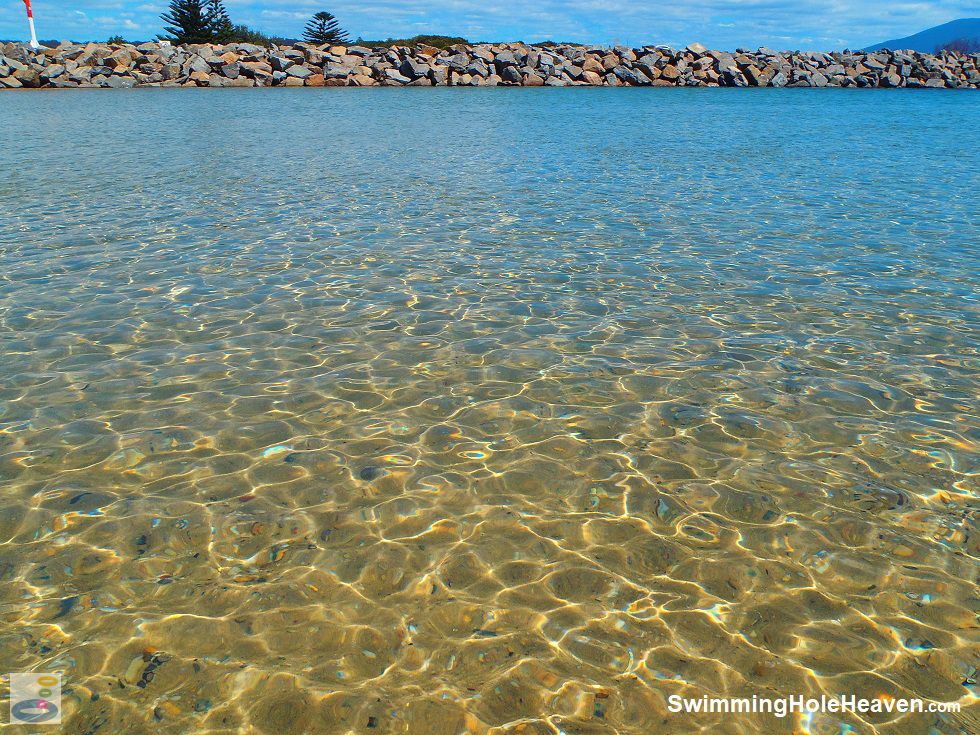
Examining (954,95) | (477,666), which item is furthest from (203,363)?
(954,95)

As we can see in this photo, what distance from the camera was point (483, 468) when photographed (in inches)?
204

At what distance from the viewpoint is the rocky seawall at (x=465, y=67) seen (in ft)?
153

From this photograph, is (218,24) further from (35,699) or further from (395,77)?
(35,699)

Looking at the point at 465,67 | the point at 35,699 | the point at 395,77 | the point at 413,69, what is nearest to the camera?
the point at 35,699

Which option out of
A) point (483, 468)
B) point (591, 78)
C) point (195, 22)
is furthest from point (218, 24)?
point (483, 468)

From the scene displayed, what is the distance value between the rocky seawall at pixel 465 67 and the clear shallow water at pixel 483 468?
39817mm

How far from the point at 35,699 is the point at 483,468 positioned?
9.17 ft

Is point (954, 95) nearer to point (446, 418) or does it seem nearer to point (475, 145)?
point (475, 145)

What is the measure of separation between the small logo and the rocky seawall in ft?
162

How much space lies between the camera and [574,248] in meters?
10.7

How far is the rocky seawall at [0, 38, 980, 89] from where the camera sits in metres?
46.7

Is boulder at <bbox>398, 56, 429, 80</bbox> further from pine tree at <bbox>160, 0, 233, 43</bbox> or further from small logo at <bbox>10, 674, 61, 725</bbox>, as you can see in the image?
small logo at <bbox>10, 674, 61, 725</bbox>

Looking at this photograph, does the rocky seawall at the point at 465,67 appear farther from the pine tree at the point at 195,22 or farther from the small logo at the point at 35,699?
the small logo at the point at 35,699

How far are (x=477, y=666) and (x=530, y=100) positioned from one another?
38.9m
